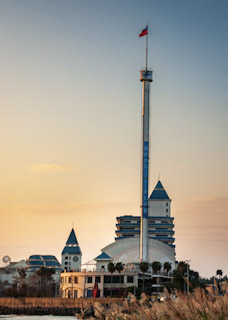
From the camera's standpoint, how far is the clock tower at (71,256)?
499 feet

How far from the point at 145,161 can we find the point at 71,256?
46.6 m

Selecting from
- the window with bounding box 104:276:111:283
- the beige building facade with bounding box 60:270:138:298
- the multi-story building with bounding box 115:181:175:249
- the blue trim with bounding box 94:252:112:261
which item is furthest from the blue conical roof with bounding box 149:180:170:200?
the window with bounding box 104:276:111:283

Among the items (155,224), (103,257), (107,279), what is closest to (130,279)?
(107,279)

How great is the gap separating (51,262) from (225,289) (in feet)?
526

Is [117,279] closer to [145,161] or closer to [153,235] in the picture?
[145,161]

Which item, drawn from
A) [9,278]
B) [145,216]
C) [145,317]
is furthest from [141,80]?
[145,317]

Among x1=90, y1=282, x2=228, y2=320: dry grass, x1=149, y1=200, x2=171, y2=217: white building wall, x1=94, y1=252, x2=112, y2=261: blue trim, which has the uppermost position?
x1=149, y1=200, x2=171, y2=217: white building wall

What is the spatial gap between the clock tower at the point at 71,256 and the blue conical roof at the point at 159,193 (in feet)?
84.6

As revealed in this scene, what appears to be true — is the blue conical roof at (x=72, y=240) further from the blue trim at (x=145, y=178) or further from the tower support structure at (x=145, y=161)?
→ the blue trim at (x=145, y=178)

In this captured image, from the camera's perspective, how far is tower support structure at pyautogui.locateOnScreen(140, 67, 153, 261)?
116m

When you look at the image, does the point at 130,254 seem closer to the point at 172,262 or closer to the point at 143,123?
the point at 172,262

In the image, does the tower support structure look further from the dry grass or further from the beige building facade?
the dry grass

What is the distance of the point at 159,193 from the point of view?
468 feet

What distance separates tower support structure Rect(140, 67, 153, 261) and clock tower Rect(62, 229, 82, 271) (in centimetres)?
3761
